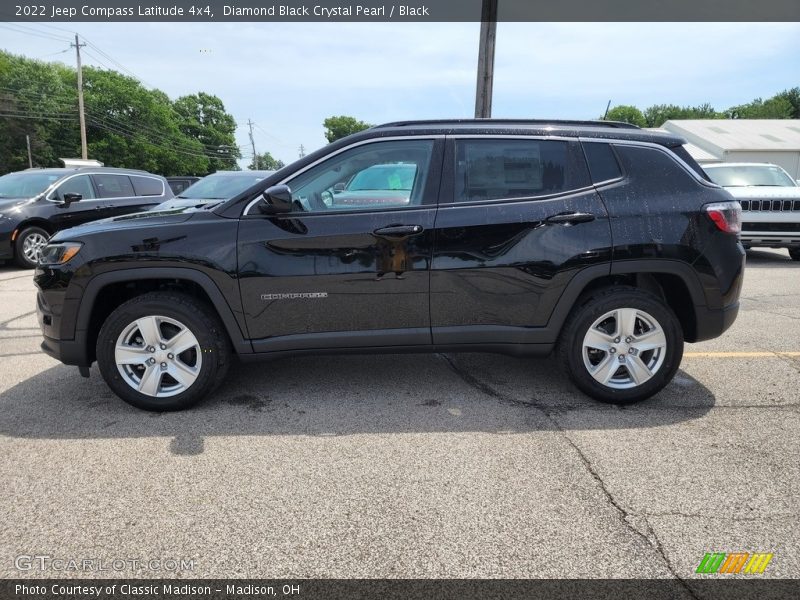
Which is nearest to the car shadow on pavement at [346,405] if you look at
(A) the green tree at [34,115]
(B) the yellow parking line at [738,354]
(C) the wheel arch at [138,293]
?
(C) the wheel arch at [138,293]

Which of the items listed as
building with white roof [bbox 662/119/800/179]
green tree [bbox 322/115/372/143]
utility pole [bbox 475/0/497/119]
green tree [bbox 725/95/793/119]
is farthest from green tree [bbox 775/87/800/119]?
utility pole [bbox 475/0/497/119]

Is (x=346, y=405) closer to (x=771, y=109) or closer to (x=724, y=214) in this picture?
(x=724, y=214)

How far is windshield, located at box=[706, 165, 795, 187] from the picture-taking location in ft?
34.2

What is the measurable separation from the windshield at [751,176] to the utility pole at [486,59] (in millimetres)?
4684

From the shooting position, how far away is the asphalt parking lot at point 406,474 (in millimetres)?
2201

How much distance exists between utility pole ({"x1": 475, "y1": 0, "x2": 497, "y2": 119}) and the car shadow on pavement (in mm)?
7824

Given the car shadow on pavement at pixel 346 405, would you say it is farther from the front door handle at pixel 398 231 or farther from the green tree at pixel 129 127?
the green tree at pixel 129 127

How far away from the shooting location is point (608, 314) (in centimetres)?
353

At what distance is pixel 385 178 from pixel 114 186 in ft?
28.9

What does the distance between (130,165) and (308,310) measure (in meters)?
66.7

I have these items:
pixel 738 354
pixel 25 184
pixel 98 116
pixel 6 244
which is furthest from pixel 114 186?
pixel 98 116

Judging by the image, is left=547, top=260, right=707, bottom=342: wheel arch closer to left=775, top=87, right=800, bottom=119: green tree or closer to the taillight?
the taillight

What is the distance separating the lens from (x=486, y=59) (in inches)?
420

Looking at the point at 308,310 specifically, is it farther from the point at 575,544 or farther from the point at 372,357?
the point at 575,544
